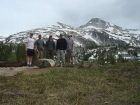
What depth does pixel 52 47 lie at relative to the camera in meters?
17.2

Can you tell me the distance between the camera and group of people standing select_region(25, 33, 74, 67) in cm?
1602

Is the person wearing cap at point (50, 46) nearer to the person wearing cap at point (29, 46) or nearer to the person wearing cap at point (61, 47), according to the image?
the person wearing cap at point (61, 47)

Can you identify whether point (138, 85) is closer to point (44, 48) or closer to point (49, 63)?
point (49, 63)

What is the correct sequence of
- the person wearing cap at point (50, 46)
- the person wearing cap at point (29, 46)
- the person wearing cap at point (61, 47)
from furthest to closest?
1. the person wearing cap at point (50, 46)
2. the person wearing cap at point (29, 46)
3. the person wearing cap at point (61, 47)

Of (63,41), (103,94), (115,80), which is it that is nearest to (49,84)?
(103,94)

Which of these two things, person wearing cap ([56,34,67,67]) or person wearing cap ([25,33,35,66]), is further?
person wearing cap ([25,33,35,66])

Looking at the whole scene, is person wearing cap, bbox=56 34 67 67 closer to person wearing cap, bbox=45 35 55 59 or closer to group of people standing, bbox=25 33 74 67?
group of people standing, bbox=25 33 74 67

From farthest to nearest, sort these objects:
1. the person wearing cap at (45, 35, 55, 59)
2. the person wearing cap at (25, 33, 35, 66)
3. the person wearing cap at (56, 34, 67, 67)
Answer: the person wearing cap at (45, 35, 55, 59)
the person wearing cap at (25, 33, 35, 66)
the person wearing cap at (56, 34, 67, 67)

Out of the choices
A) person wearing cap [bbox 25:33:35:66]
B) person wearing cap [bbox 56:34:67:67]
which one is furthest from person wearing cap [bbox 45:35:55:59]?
person wearing cap [bbox 25:33:35:66]

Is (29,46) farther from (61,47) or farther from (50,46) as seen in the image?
(61,47)

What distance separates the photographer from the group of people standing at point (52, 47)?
1602 cm

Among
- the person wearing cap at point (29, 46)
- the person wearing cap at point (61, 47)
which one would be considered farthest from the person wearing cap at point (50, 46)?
the person wearing cap at point (29, 46)

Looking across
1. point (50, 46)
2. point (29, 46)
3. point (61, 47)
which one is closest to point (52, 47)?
point (50, 46)

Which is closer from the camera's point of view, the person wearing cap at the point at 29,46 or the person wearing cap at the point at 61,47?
the person wearing cap at the point at 61,47
